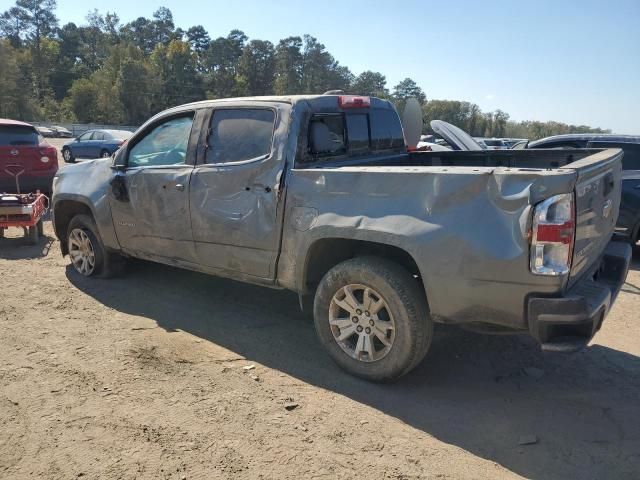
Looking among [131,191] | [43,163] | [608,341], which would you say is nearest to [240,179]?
[131,191]

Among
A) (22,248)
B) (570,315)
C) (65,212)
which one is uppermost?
(65,212)

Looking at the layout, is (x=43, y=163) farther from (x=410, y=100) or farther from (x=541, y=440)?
(x=541, y=440)

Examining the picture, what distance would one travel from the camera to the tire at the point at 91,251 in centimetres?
566

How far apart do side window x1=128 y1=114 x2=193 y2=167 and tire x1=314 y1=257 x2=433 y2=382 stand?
6.46 feet

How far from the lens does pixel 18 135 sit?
31.3 ft

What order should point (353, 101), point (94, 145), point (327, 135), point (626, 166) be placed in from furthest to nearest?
point (94, 145)
point (626, 166)
point (353, 101)
point (327, 135)

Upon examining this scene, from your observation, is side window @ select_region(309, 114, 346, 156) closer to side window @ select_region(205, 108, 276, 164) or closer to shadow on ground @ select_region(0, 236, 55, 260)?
side window @ select_region(205, 108, 276, 164)

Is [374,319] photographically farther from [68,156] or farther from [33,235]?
[68,156]

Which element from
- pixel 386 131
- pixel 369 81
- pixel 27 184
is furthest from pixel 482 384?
pixel 369 81

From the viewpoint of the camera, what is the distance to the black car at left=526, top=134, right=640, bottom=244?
723 cm

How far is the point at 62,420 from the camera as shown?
3102 millimetres

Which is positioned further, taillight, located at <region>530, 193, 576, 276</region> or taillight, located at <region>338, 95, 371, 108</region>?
taillight, located at <region>338, 95, 371, 108</region>

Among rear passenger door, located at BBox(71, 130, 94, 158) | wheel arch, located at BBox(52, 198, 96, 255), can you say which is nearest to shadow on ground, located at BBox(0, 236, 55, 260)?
wheel arch, located at BBox(52, 198, 96, 255)

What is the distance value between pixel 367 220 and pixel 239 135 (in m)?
1.51
